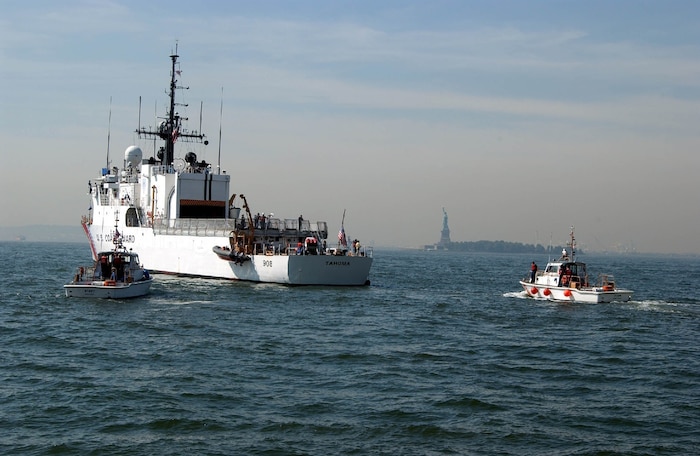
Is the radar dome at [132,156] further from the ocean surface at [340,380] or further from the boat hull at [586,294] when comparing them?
the boat hull at [586,294]

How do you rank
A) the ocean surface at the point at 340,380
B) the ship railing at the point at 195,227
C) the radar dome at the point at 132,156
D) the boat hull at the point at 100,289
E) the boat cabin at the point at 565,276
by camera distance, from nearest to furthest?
the ocean surface at the point at 340,380
the boat hull at the point at 100,289
the boat cabin at the point at 565,276
the ship railing at the point at 195,227
the radar dome at the point at 132,156

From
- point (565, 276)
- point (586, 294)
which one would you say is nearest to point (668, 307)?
point (586, 294)

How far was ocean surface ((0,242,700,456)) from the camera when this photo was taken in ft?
60.6

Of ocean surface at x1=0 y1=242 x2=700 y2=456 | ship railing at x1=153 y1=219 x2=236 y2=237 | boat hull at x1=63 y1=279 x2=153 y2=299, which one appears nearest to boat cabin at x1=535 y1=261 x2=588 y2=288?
ocean surface at x1=0 y1=242 x2=700 y2=456

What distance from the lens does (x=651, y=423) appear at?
20.3 meters

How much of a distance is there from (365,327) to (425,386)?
39.6ft

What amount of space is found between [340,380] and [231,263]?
110 ft

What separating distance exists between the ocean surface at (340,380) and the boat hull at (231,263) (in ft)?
31.4

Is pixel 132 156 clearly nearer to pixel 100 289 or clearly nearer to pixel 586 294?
pixel 100 289

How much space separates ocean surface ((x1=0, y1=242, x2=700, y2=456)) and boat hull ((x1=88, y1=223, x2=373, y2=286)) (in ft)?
31.4

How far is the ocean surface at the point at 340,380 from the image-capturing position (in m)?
18.5

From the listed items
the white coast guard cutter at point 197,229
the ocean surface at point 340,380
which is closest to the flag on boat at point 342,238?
the white coast guard cutter at point 197,229

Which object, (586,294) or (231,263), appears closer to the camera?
(586,294)

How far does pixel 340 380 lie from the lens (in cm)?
2434
